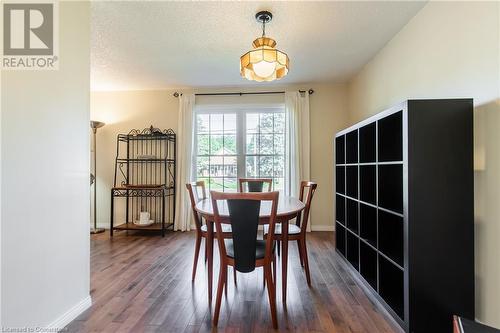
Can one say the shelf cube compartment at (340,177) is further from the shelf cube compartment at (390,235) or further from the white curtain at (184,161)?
the white curtain at (184,161)

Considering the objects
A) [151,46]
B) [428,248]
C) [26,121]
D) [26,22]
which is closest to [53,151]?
[26,121]

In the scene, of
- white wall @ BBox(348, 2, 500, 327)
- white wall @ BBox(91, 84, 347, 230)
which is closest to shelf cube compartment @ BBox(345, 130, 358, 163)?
white wall @ BBox(348, 2, 500, 327)

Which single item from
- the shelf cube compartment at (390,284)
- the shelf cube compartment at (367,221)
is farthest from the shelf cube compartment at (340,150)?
the shelf cube compartment at (390,284)

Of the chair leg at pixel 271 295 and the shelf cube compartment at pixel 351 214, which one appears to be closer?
the chair leg at pixel 271 295

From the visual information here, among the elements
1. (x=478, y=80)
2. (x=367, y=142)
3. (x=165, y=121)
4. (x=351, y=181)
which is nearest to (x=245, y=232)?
(x=367, y=142)

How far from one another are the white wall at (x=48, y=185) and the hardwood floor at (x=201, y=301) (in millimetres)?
307

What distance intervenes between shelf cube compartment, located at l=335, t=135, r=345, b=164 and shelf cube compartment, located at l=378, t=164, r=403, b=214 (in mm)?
788

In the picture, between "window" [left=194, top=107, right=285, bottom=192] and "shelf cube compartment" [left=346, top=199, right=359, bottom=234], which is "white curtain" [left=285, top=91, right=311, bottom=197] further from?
"shelf cube compartment" [left=346, top=199, right=359, bottom=234]

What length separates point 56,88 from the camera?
5.16ft

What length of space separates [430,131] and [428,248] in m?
0.73

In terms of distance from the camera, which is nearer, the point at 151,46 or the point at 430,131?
the point at 430,131

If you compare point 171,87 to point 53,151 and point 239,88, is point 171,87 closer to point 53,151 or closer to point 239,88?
point 239,88

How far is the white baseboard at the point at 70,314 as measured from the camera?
156 cm

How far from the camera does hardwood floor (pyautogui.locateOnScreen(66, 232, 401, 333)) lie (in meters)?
1.66
